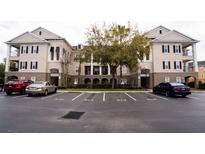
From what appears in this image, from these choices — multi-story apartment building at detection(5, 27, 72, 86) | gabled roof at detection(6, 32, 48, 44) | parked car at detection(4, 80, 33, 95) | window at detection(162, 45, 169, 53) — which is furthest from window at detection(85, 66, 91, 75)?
parked car at detection(4, 80, 33, 95)

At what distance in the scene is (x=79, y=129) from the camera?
16.9 ft

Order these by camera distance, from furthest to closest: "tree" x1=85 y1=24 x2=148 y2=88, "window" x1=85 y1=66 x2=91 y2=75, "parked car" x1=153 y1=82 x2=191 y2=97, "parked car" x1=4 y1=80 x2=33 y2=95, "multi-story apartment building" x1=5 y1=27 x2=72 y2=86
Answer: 1. "window" x1=85 y1=66 x2=91 y2=75
2. "multi-story apartment building" x1=5 y1=27 x2=72 y2=86
3. "tree" x1=85 y1=24 x2=148 y2=88
4. "parked car" x1=4 y1=80 x2=33 y2=95
5. "parked car" x1=153 y1=82 x2=191 y2=97

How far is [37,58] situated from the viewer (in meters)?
31.7

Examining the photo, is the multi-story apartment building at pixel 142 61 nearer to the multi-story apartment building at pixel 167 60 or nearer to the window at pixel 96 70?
the multi-story apartment building at pixel 167 60

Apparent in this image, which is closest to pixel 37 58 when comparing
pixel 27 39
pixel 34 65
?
pixel 34 65

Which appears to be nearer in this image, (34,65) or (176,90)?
(176,90)

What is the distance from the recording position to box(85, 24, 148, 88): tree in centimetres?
2481

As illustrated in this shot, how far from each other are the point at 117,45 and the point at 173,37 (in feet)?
45.7

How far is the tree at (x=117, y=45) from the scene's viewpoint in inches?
977

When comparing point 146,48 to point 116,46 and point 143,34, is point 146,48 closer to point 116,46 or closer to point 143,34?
point 143,34

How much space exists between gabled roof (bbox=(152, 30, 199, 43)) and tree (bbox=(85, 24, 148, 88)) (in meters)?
6.57

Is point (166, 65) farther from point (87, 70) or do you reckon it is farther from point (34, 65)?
point (34, 65)

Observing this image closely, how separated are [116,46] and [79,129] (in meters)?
21.7

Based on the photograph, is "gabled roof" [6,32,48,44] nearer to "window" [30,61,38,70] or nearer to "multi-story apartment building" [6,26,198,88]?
"multi-story apartment building" [6,26,198,88]
